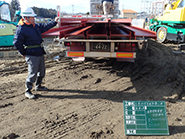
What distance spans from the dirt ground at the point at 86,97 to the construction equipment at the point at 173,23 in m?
4.19

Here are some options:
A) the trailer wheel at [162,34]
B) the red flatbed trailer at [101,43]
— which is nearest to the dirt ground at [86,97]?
the red flatbed trailer at [101,43]

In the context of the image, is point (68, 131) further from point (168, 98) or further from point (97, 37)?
point (97, 37)

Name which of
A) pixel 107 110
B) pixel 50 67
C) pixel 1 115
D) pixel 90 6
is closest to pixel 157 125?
pixel 107 110

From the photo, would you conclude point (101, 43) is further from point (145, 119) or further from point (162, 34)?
point (162, 34)

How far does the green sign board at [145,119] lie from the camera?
260 centimetres

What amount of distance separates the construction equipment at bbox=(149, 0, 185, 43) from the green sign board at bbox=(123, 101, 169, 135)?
27.4 ft

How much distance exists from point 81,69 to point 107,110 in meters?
2.56

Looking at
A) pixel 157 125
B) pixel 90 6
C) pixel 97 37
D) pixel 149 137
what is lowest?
pixel 149 137

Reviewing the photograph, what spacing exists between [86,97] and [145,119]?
1.58m

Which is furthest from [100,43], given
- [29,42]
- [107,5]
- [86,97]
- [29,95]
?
[107,5]

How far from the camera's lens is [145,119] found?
2623 mm

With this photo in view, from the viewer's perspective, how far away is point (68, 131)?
107 inches

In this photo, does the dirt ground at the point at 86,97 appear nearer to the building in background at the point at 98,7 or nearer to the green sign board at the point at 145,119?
the green sign board at the point at 145,119

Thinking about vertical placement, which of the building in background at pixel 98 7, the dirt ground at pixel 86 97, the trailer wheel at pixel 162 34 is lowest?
the dirt ground at pixel 86 97
